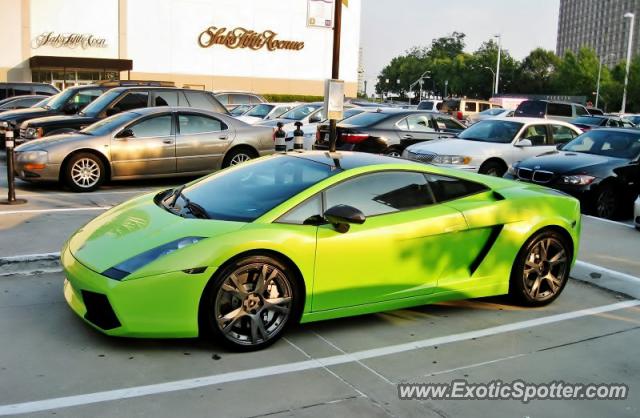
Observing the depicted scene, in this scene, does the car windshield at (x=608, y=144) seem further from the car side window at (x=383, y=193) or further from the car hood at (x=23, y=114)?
the car hood at (x=23, y=114)

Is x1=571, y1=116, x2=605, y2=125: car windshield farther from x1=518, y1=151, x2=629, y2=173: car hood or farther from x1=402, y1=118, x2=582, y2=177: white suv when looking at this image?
x1=518, y1=151, x2=629, y2=173: car hood

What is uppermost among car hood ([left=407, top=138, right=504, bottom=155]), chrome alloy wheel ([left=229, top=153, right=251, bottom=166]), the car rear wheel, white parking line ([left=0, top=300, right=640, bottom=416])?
car hood ([left=407, top=138, right=504, bottom=155])

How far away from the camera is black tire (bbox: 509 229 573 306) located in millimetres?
5793

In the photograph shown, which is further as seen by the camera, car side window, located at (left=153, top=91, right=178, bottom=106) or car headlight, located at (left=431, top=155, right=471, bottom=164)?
car side window, located at (left=153, top=91, right=178, bottom=106)

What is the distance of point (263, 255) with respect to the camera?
15.3 ft

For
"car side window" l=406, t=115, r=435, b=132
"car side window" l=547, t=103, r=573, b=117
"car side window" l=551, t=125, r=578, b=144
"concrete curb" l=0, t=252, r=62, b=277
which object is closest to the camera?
"concrete curb" l=0, t=252, r=62, b=277

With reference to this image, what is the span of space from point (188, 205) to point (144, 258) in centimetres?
91

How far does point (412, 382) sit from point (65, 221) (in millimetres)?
5730

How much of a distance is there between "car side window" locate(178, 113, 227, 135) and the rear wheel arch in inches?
308

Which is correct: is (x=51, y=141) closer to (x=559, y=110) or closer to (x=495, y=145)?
(x=495, y=145)

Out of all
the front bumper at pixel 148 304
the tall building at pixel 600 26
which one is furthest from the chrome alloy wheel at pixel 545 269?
the tall building at pixel 600 26

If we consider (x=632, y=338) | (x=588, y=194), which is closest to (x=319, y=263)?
(x=632, y=338)

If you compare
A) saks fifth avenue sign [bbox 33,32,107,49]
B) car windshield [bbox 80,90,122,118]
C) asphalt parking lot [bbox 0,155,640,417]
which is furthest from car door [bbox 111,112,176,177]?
saks fifth avenue sign [bbox 33,32,107,49]

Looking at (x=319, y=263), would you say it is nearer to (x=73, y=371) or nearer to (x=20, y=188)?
(x=73, y=371)
